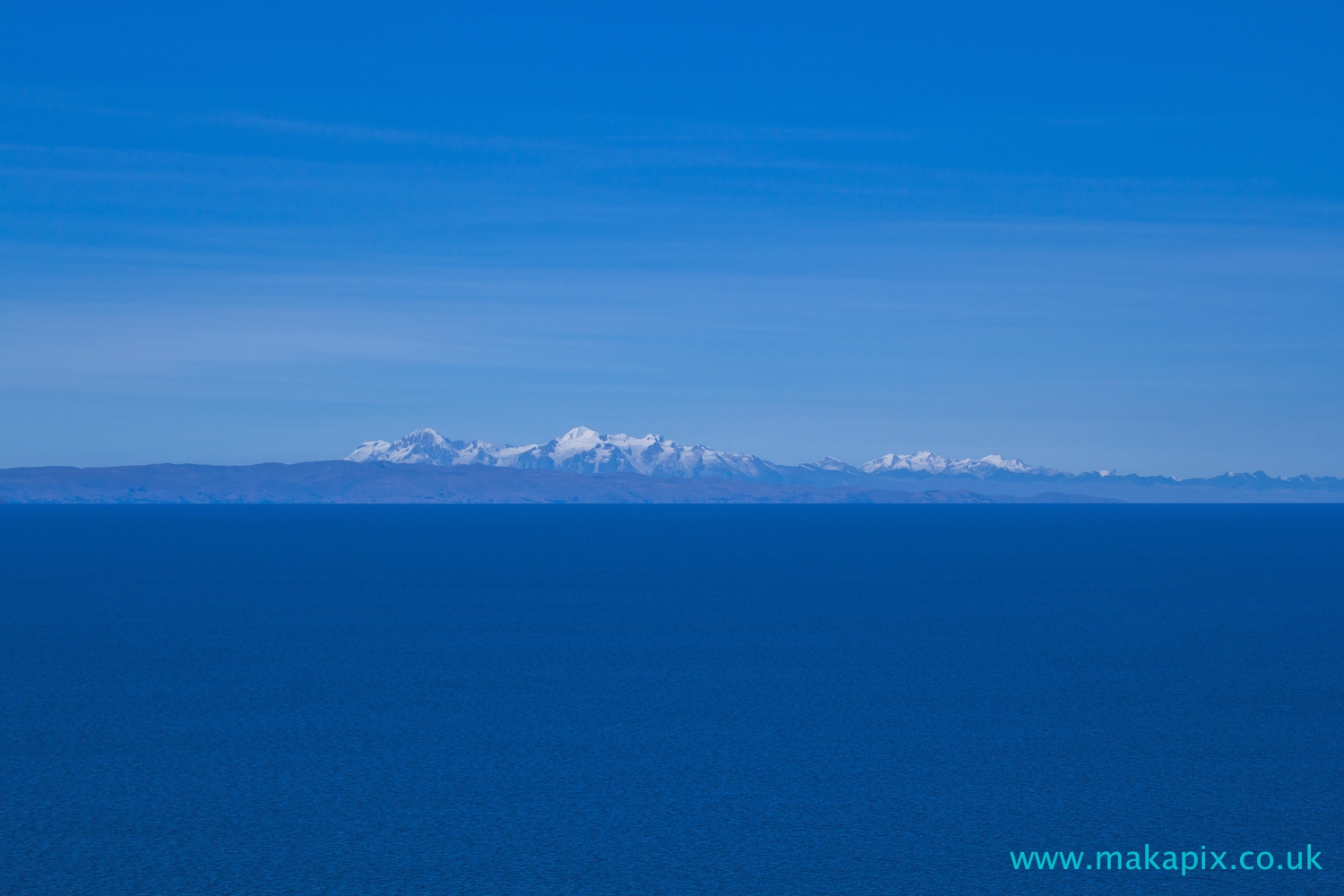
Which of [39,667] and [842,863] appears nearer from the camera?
[842,863]

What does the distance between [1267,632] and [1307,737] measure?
931 inches

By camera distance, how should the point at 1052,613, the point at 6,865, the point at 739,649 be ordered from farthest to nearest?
1. the point at 1052,613
2. the point at 739,649
3. the point at 6,865

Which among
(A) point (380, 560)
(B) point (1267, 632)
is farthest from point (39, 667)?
(A) point (380, 560)

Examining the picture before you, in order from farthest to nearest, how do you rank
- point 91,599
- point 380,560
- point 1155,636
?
point 380,560 < point 91,599 < point 1155,636

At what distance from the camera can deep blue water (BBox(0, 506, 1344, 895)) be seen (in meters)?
21.4

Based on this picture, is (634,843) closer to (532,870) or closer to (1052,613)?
(532,870)

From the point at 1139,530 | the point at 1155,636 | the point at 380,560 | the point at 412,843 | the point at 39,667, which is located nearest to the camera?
the point at 412,843

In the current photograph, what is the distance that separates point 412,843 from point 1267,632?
1683 inches

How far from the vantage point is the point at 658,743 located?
30.1m

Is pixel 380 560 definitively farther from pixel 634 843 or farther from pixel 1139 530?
pixel 1139 530

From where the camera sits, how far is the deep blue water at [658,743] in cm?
2142

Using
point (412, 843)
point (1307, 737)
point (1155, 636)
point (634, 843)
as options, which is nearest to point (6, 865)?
point (412, 843)

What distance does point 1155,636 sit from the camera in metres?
51.1

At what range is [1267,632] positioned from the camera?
52.3m
